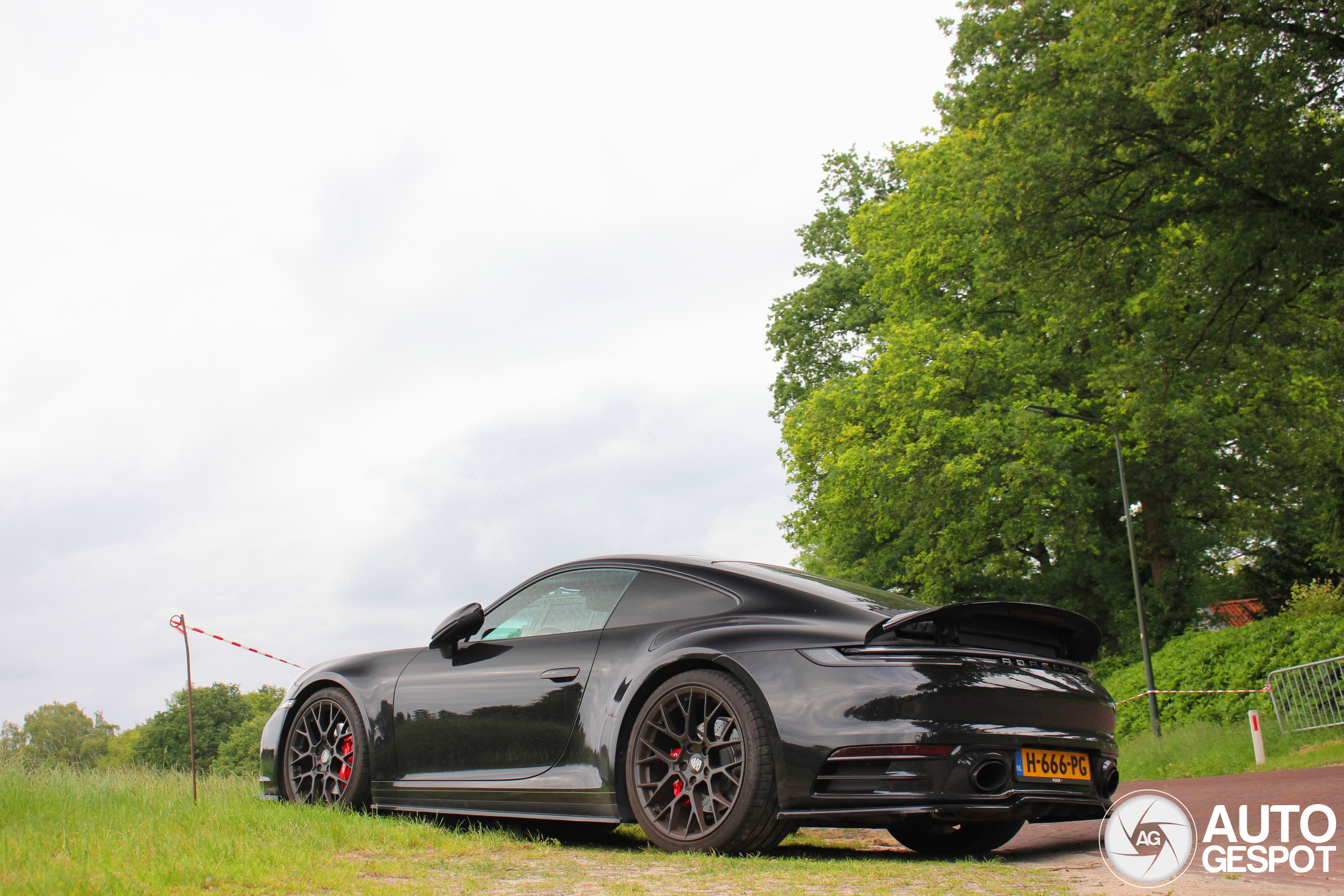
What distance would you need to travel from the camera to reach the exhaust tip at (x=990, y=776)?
417 cm

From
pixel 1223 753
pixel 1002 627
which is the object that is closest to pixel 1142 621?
pixel 1223 753

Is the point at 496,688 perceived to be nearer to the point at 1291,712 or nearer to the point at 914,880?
the point at 914,880

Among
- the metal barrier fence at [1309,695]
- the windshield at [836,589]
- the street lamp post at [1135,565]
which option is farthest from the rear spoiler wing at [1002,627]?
the street lamp post at [1135,565]

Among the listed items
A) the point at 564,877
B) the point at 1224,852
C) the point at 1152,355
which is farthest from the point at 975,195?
the point at 564,877

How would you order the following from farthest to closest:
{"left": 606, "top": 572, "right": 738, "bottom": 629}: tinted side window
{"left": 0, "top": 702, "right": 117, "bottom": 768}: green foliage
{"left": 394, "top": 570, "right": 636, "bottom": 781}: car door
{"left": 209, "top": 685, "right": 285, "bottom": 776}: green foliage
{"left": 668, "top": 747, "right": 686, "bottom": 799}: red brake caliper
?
{"left": 209, "top": 685, "right": 285, "bottom": 776}: green foliage < {"left": 0, "top": 702, "right": 117, "bottom": 768}: green foliage < {"left": 394, "top": 570, "right": 636, "bottom": 781}: car door < {"left": 606, "top": 572, "right": 738, "bottom": 629}: tinted side window < {"left": 668, "top": 747, "right": 686, "bottom": 799}: red brake caliper

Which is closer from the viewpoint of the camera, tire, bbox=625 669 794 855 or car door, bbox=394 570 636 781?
tire, bbox=625 669 794 855

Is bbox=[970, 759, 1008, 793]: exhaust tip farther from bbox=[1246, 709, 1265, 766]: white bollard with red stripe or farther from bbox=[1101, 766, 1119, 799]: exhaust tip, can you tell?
bbox=[1246, 709, 1265, 766]: white bollard with red stripe

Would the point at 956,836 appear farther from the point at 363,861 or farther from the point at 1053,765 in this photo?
the point at 363,861

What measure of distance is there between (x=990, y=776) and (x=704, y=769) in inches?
45.9

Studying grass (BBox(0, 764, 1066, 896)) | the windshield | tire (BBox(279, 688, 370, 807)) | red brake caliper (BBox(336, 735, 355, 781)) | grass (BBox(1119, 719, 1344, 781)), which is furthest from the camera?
grass (BBox(1119, 719, 1344, 781))

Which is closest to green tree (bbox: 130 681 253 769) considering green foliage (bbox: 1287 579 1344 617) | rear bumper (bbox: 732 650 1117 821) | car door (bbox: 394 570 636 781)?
car door (bbox: 394 570 636 781)

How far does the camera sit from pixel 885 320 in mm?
27938

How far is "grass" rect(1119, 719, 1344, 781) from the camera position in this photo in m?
13.8

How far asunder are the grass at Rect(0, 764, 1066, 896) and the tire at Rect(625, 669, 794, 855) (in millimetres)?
119
